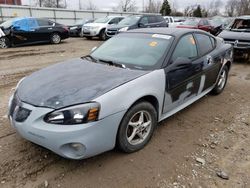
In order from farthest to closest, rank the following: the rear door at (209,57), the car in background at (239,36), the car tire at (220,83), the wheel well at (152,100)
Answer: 1. the car in background at (239,36)
2. the car tire at (220,83)
3. the rear door at (209,57)
4. the wheel well at (152,100)

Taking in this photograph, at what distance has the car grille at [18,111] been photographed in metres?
2.61

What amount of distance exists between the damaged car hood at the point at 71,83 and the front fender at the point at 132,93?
76 mm

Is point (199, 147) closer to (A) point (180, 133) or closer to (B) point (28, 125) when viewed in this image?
(A) point (180, 133)

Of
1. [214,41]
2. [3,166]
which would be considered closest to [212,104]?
[214,41]

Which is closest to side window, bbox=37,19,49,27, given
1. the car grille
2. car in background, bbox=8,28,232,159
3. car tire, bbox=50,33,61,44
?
car tire, bbox=50,33,61,44

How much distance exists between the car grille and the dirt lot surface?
0.59 m

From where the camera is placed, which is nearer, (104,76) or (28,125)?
(28,125)

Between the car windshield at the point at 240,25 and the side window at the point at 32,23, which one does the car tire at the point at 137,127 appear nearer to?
the car windshield at the point at 240,25

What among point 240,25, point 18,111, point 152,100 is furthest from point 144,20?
point 18,111

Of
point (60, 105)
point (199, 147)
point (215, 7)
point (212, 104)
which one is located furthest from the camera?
point (215, 7)

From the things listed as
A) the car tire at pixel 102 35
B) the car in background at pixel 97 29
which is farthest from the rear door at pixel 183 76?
the car tire at pixel 102 35

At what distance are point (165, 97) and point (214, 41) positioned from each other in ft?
7.42

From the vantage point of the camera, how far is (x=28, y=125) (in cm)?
254

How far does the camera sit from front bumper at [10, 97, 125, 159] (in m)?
2.46
